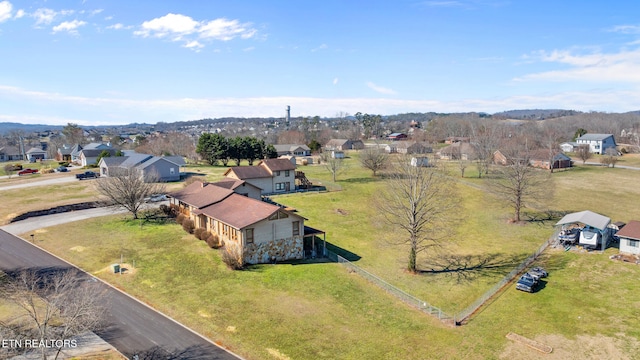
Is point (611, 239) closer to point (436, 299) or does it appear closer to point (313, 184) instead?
point (436, 299)

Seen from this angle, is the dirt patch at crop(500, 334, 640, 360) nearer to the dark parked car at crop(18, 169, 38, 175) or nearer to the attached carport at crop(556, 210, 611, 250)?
the attached carport at crop(556, 210, 611, 250)

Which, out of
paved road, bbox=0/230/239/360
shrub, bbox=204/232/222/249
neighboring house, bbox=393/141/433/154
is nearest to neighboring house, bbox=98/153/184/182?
shrub, bbox=204/232/222/249

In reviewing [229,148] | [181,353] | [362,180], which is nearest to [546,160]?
[362,180]

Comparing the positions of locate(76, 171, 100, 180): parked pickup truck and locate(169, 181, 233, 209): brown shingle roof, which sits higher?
locate(169, 181, 233, 209): brown shingle roof

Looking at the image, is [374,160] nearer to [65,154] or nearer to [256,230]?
[256,230]

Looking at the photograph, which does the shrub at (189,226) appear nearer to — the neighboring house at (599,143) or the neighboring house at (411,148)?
the neighboring house at (411,148)
